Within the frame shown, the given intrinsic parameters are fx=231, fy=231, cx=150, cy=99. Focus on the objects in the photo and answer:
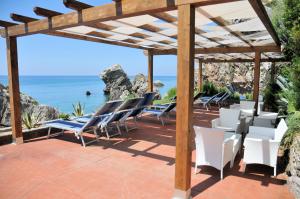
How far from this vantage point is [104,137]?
21.6ft

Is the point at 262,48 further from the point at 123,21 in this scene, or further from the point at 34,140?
the point at 34,140

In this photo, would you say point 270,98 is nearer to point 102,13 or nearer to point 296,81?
point 296,81

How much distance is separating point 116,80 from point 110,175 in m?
31.6

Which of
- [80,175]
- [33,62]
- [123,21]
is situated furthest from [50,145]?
[33,62]

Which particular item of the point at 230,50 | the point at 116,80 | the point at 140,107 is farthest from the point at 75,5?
the point at 116,80

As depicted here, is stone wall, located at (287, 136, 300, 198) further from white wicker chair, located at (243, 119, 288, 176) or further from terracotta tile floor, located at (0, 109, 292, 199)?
white wicker chair, located at (243, 119, 288, 176)

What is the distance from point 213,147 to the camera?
4.09m

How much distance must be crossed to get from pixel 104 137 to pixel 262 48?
257 inches

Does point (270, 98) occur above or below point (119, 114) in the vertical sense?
above

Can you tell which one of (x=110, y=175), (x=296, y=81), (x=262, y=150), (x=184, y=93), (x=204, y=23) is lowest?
(x=110, y=175)

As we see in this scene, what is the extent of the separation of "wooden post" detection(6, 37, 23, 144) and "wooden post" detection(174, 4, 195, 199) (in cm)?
466

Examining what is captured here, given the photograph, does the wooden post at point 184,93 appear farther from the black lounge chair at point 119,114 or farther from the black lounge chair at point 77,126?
the black lounge chair at point 119,114

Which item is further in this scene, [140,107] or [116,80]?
[116,80]

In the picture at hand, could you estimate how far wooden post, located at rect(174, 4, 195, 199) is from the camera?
3129 millimetres
